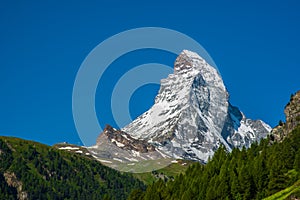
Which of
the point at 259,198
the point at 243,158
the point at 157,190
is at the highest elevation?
the point at 243,158

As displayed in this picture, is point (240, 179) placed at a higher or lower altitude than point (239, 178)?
lower

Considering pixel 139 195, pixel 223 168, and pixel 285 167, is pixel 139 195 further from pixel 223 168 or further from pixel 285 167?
pixel 285 167

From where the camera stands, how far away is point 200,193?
447ft

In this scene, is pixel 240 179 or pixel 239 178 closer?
pixel 240 179

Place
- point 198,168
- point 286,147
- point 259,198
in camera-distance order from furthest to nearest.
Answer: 1. point 198,168
2. point 286,147
3. point 259,198

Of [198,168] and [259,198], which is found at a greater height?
[198,168]

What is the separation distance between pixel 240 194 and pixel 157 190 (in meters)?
32.0

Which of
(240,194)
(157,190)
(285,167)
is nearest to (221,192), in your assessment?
(240,194)

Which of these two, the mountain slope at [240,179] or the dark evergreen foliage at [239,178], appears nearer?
the mountain slope at [240,179]

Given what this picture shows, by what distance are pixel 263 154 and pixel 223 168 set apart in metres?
11.2

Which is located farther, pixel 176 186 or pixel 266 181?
pixel 176 186

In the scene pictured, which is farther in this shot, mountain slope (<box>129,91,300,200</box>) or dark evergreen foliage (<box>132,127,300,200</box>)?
dark evergreen foliage (<box>132,127,300,200</box>)

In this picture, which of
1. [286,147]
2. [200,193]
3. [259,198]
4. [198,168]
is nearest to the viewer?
[259,198]

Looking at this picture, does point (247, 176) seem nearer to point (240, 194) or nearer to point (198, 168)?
point (240, 194)
